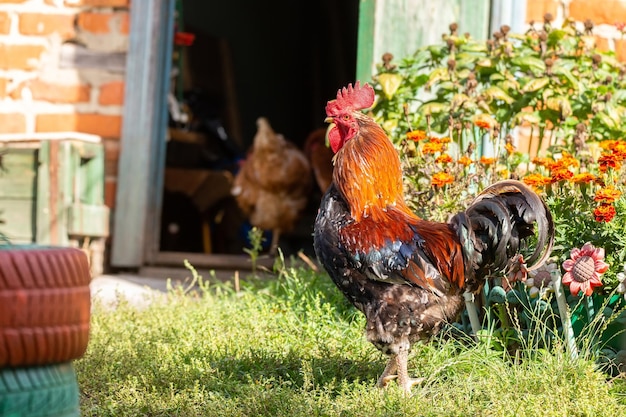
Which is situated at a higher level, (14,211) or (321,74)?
(321,74)

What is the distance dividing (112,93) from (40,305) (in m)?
4.91

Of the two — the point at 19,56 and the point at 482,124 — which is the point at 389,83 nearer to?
the point at 482,124

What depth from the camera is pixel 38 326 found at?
2.33m

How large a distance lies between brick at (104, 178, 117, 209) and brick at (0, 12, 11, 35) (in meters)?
1.35

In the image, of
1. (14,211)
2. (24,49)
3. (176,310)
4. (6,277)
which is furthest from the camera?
(24,49)

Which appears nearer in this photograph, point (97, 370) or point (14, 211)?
point (97, 370)

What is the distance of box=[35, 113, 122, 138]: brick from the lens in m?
7.04

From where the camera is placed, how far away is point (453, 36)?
5445 millimetres

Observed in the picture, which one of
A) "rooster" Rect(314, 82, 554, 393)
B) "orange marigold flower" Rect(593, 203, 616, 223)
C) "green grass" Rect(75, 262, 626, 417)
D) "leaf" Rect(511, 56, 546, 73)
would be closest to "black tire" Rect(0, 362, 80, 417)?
"green grass" Rect(75, 262, 626, 417)

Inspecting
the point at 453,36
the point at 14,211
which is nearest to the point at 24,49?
the point at 14,211

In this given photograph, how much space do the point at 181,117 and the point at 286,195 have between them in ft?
5.80

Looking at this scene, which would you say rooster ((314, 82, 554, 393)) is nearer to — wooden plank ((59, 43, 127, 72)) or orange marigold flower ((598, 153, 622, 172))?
orange marigold flower ((598, 153, 622, 172))

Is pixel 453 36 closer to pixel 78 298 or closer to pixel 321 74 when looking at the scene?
pixel 78 298

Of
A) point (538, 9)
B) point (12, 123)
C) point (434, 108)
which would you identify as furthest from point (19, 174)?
point (538, 9)
